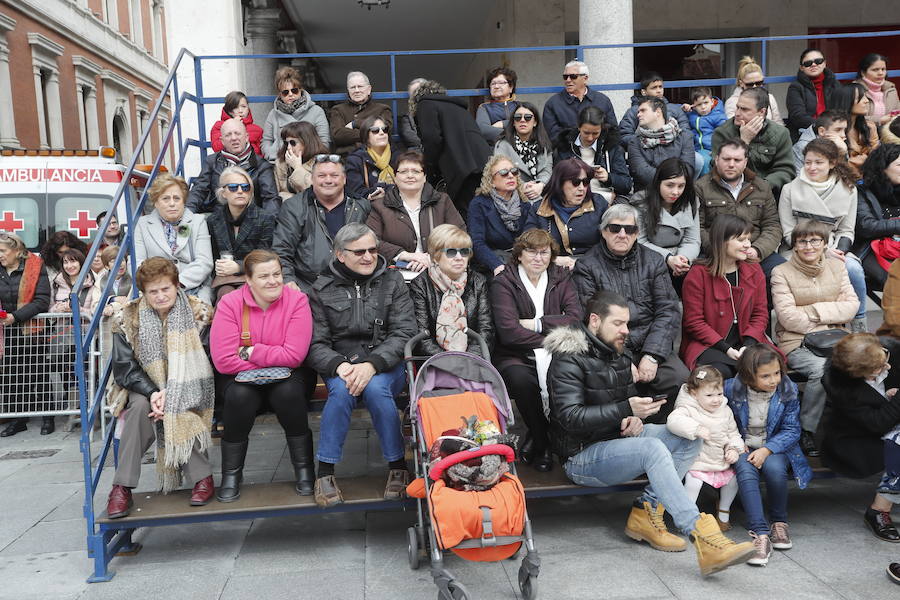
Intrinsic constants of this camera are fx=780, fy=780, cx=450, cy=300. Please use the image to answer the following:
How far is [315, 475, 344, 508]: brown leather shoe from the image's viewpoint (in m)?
4.44

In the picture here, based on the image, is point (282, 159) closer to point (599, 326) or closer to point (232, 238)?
point (232, 238)

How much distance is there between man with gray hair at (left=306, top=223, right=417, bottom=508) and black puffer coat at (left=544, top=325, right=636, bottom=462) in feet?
3.15

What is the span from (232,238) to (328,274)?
1334mm

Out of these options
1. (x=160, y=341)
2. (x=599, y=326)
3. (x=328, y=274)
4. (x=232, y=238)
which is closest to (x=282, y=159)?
(x=232, y=238)

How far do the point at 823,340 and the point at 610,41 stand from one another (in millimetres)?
4796

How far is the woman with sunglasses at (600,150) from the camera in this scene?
275 inches

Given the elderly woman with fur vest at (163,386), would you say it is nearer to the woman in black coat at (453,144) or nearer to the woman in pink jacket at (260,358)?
the woman in pink jacket at (260,358)

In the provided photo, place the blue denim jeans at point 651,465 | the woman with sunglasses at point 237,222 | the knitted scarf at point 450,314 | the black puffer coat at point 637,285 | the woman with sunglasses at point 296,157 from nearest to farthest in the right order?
the blue denim jeans at point 651,465
the knitted scarf at point 450,314
the black puffer coat at point 637,285
the woman with sunglasses at point 237,222
the woman with sunglasses at point 296,157

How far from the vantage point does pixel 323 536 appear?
486 cm

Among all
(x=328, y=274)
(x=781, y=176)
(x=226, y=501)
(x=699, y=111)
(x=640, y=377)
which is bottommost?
(x=226, y=501)

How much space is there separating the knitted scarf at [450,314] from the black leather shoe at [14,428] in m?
5.20

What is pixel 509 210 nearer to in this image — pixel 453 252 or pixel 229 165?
pixel 453 252

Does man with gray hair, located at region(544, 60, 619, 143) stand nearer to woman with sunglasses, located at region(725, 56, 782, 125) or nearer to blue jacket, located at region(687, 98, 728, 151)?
blue jacket, located at region(687, 98, 728, 151)

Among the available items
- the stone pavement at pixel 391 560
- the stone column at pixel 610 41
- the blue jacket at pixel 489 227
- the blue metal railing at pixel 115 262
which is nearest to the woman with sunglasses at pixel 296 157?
the blue metal railing at pixel 115 262
